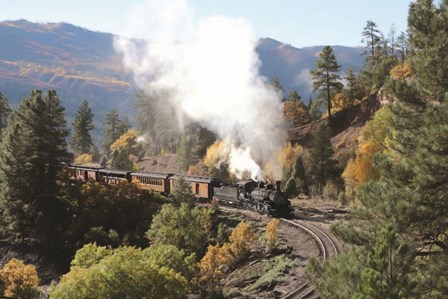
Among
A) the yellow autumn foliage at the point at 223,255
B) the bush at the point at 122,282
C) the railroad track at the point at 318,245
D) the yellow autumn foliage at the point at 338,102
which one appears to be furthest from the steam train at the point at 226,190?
the yellow autumn foliage at the point at 338,102

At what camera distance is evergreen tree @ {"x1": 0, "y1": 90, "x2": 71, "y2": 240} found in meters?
41.0

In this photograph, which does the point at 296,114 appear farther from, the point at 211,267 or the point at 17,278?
the point at 17,278

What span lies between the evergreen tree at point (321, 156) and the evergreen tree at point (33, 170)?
85.9ft

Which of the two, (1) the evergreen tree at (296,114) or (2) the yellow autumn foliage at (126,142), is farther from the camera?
(2) the yellow autumn foliage at (126,142)

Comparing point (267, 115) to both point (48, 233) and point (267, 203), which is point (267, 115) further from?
point (48, 233)

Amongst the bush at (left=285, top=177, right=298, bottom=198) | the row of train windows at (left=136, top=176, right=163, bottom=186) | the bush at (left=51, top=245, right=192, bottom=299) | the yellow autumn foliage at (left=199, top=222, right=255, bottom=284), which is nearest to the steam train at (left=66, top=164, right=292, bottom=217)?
the row of train windows at (left=136, top=176, right=163, bottom=186)

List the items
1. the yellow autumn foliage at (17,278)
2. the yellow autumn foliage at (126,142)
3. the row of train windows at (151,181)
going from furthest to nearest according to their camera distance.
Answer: the yellow autumn foliage at (126,142) → the row of train windows at (151,181) → the yellow autumn foliage at (17,278)

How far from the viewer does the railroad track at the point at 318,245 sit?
72.5ft

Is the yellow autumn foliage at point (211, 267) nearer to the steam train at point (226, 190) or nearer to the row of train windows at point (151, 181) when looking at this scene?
the steam train at point (226, 190)

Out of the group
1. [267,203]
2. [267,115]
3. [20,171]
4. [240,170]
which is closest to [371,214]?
[267,203]

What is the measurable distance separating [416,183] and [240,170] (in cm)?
4347

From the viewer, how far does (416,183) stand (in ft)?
41.9

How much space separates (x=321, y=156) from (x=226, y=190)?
13235mm

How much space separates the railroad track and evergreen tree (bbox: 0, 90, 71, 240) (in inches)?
845
